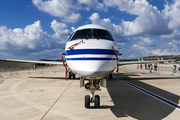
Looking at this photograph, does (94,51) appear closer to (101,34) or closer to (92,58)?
(92,58)

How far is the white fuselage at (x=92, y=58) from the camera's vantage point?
153 inches

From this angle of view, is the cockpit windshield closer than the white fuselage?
No

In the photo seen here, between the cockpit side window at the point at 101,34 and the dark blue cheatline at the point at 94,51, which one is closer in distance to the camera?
the dark blue cheatline at the point at 94,51

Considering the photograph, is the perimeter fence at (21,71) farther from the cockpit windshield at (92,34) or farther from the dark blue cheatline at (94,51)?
the dark blue cheatline at (94,51)

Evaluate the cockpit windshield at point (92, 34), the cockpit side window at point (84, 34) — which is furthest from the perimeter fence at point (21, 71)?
the cockpit windshield at point (92, 34)

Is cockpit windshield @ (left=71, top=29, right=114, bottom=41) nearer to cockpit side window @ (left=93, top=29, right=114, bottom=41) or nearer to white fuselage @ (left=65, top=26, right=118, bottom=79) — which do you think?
cockpit side window @ (left=93, top=29, right=114, bottom=41)

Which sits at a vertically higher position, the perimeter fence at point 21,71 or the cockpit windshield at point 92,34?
the cockpit windshield at point 92,34

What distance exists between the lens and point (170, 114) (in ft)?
16.4

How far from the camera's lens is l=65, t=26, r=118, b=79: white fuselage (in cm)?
389

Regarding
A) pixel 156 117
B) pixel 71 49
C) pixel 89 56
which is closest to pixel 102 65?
pixel 89 56

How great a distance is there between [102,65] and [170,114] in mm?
3514

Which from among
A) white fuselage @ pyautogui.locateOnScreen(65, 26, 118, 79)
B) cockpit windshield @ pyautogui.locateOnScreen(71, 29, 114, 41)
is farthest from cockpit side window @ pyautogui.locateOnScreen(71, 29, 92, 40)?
white fuselage @ pyautogui.locateOnScreen(65, 26, 118, 79)

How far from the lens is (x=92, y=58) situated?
3928mm

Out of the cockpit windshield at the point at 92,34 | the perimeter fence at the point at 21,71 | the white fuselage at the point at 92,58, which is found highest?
the cockpit windshield at the point at 92,34
